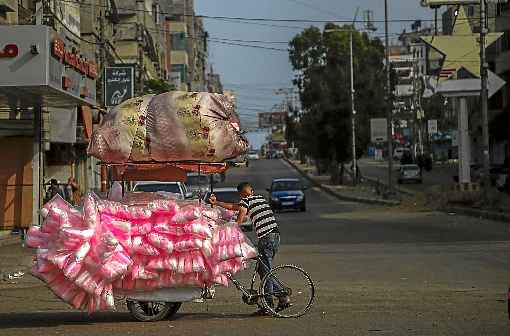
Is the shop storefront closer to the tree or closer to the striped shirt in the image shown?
the striped shirt

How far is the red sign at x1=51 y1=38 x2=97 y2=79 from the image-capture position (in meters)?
24.2

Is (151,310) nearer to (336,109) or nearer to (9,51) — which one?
(9,51)

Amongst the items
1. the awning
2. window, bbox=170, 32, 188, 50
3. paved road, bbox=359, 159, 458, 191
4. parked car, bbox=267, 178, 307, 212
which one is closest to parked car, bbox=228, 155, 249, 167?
the awning

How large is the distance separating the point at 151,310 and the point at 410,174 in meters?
63.2

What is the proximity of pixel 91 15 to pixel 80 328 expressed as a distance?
40134 millimetres

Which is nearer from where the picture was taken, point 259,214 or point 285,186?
point 259,214

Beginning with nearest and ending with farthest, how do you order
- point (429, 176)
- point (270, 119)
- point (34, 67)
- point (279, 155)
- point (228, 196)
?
point (34, 67), point (228, 196), point (429, 176), point (279, 155), point (270, 119)

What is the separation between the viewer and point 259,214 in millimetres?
12203

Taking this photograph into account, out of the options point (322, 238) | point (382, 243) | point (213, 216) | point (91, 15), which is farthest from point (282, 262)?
point (91, 15)

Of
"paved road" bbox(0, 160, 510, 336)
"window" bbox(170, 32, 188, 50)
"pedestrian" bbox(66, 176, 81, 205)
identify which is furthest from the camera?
"window" bbox(170, 32, 188, 50)

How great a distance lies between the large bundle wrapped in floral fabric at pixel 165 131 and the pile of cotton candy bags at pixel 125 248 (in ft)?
2.10

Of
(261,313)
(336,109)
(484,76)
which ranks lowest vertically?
(261,313)

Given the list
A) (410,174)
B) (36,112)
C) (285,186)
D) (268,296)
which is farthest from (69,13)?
(410,174)

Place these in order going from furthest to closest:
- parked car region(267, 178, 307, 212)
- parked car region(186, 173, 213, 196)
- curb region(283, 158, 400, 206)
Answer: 1. curb region(283, 158, 400, 206)
2. parked car region(267, 178, 307, 212)
3. parked car region(186, 173, 213, 196)
